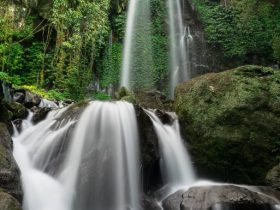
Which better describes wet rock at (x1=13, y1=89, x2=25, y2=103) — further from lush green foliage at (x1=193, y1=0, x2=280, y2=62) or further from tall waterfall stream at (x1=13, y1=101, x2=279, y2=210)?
lush green foliage at (x1=193, y1=0, x2=280, y2=62)

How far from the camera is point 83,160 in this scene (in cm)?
732

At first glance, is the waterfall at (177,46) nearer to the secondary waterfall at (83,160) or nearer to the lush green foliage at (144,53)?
the lush green foliage at (144,53)

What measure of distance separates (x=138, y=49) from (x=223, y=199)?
14.7m

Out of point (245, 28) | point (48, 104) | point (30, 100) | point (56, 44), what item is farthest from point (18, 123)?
point (245, 28)

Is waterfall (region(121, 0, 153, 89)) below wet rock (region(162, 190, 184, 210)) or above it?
above

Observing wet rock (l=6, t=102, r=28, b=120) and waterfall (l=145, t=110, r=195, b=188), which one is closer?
waterfall (l=145, t=110, r=195, b=188)

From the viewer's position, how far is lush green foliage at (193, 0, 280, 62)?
64.8 ft

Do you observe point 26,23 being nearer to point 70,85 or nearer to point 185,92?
point 70,85

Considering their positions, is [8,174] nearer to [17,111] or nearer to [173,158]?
[17,111]

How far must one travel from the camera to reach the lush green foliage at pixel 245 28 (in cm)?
1975

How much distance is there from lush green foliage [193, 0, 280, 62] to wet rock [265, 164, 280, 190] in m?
12.6

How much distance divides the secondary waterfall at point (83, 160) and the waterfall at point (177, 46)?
1069cm

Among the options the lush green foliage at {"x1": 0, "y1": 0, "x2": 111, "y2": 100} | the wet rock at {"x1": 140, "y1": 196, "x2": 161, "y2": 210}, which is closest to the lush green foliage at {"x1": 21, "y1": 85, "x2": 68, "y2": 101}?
the lush green foliage at {"x1": 0, "y1": 0, "x2": 111, "y2": 100}

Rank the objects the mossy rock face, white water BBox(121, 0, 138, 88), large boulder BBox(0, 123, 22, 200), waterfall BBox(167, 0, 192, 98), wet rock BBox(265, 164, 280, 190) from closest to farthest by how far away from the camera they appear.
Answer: large boulder BBox(0, 123, 22, 200)
wet rock BBox(265, 164, 280, 190)
the mossy rock face
waterfall BBox(167, 0, 192, 98)
white water BBox(121, 0, 138, 88)
